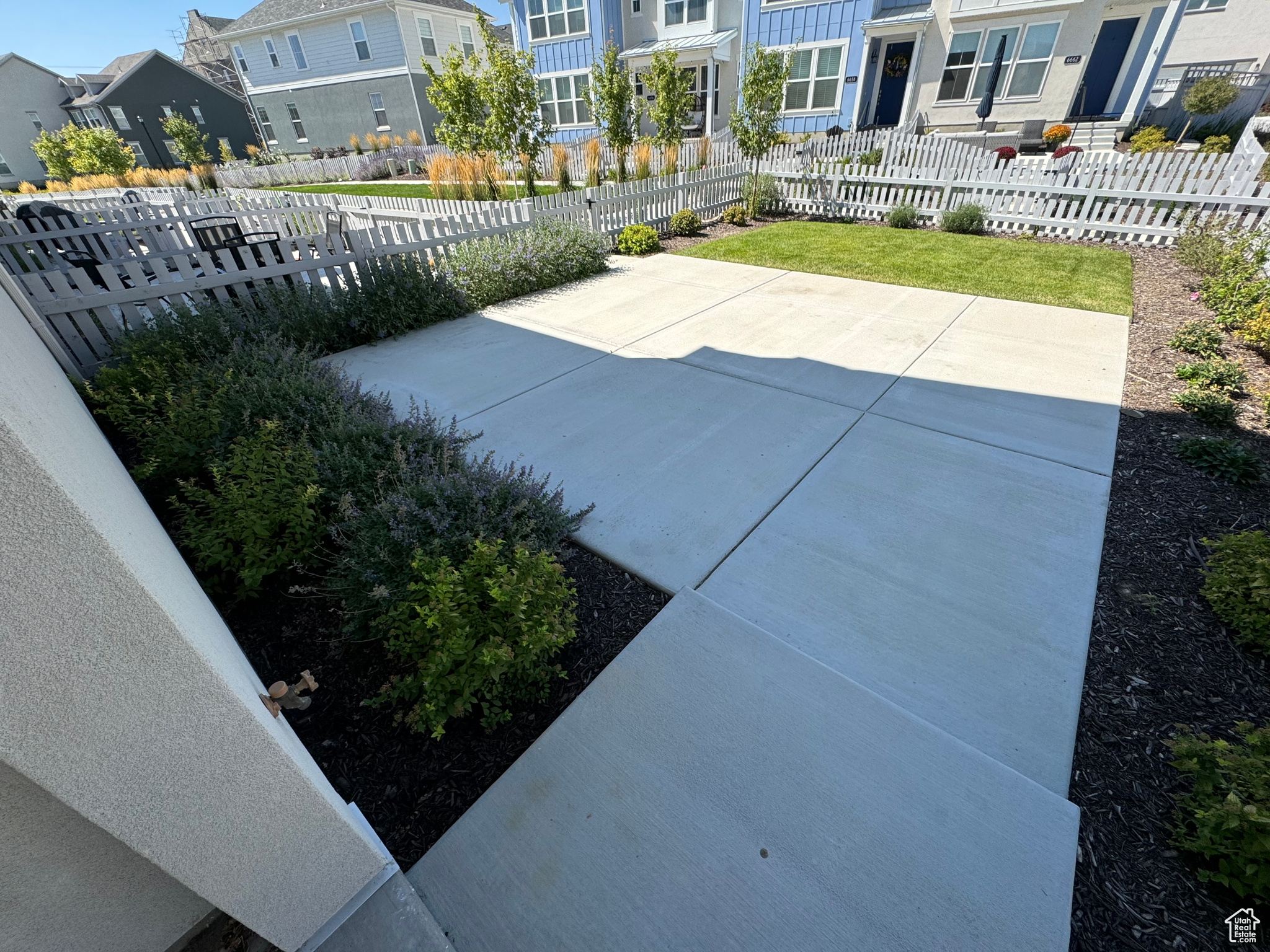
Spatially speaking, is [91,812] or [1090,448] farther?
[1090,448]

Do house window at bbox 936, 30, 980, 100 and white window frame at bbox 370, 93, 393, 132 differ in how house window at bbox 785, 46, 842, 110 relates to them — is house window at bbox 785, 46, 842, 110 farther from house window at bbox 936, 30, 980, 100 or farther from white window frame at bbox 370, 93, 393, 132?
white window frame at bbox 370, 93, 393, 132

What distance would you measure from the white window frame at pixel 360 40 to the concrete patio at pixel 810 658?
2754 centimetres

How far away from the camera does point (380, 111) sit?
25031 mm

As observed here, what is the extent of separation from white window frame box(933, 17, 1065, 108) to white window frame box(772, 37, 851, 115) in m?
2.80

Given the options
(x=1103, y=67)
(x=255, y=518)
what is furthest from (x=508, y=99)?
(x=1103, y=67)

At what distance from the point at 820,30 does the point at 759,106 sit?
8799 mm

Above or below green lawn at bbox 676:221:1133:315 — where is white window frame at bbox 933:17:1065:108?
above

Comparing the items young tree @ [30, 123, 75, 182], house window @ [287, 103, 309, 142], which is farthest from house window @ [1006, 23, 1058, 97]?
young tree @ [30, 123, 75, 182]

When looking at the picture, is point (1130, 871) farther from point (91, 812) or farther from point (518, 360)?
point (518, 360)

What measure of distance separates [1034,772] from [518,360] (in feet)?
15.6

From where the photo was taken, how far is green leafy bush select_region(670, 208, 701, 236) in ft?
32.4

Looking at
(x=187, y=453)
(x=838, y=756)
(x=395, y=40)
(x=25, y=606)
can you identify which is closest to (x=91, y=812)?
(x=25, y=606)

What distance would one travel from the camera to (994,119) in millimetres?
15891

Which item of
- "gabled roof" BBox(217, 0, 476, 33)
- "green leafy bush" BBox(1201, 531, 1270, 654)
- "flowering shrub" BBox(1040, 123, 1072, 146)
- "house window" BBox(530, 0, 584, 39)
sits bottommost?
"green leafy bush" BBox(1201, 531, 1270, 654)
